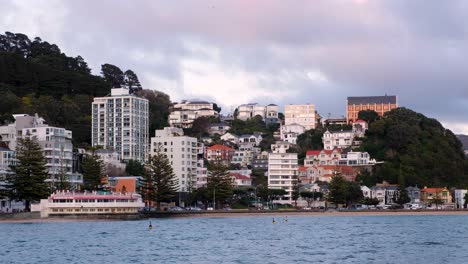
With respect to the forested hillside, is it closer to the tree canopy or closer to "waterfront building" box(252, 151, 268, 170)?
"waterfront building" box(252, 151, 268, 170)

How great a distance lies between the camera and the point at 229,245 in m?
63.8

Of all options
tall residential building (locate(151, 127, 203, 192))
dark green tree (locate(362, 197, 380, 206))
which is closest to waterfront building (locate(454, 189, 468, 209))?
dark green tree (locate(362, 197, 380, 206))

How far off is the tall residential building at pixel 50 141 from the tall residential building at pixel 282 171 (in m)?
39.3

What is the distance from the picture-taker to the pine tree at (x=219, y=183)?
133375 millimetres

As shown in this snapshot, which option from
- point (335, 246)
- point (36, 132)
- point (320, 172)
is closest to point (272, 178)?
point (320, 172)

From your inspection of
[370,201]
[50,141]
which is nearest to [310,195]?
[370,201]

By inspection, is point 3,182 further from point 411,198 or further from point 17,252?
point 411,198

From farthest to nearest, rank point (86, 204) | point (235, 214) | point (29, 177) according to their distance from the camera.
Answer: point (235, 214), point (29, 177), point (86, 204)

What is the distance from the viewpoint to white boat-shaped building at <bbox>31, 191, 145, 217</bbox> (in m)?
103

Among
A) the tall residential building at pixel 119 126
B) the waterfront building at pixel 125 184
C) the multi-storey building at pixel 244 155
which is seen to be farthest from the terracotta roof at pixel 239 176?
the waterfront building at pixel 125 184

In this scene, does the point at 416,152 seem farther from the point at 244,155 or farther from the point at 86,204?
the point at 86,204

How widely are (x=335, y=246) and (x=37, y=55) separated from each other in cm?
14052

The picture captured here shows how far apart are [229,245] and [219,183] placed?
69620 mm

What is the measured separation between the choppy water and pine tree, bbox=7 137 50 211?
63.1 ft
